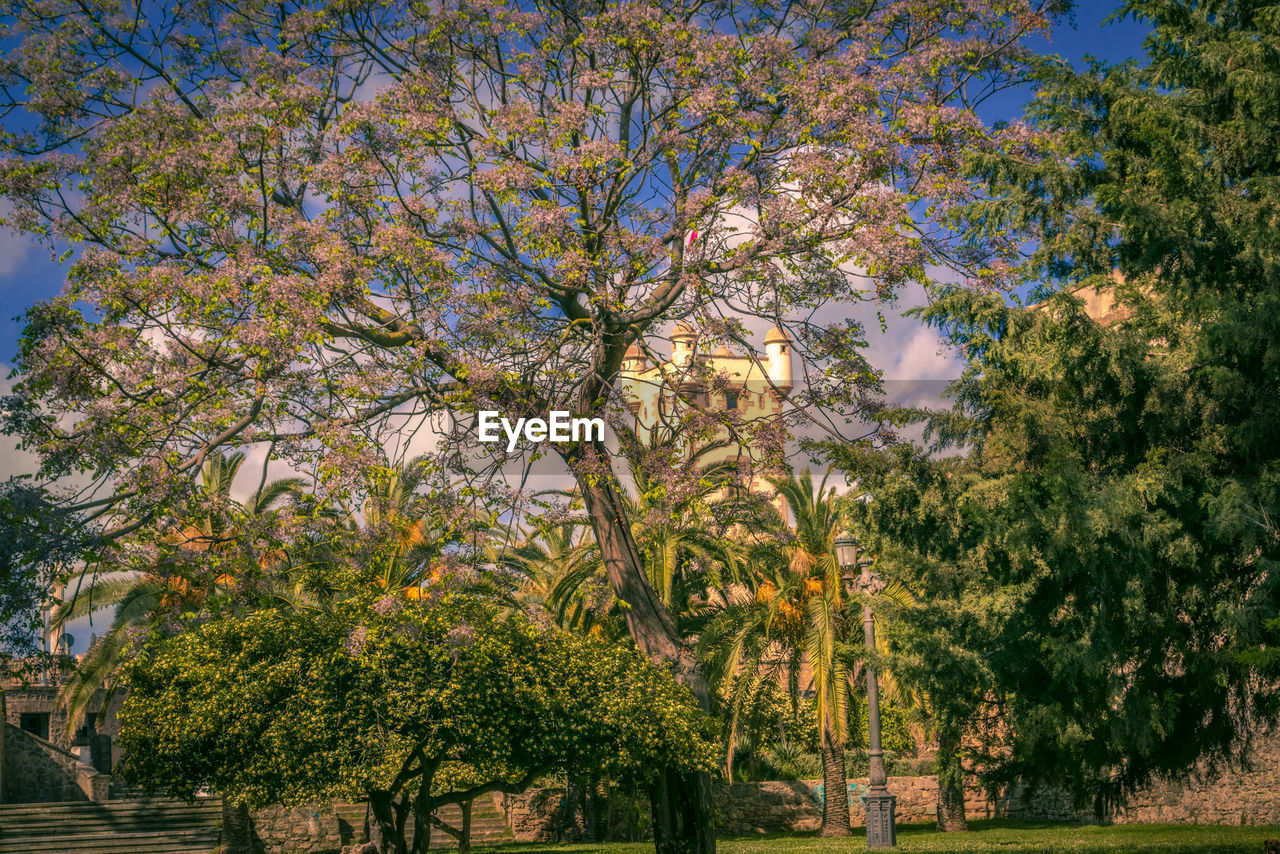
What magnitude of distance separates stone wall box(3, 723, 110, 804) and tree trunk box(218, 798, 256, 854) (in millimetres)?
7104

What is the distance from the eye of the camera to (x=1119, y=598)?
440 inches

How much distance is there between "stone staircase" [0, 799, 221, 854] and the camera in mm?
20688

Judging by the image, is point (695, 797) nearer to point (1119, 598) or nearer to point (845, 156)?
point (1119, 598)

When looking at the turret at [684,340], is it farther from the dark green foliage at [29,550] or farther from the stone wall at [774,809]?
the stone wall at [774,809]

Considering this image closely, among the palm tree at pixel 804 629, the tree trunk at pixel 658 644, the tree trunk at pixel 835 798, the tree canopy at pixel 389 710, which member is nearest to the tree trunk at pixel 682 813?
the tree trunk at pixel 658 644

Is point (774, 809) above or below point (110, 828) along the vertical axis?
below

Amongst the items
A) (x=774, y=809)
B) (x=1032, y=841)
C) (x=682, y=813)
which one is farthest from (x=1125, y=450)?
(x=774, y=809)

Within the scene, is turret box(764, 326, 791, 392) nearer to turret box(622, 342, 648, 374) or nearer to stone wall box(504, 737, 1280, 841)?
stone wall box(504, 737, 1280, 841)

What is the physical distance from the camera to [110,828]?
22094 mm

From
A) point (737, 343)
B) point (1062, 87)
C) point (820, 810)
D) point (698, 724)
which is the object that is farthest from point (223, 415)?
point (820, 810)

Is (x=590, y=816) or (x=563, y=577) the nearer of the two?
(x=563, y=577)

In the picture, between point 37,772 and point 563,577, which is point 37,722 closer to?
point 37,772

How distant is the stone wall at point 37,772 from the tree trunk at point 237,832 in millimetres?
7104

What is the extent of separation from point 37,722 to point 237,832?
16170 mm
